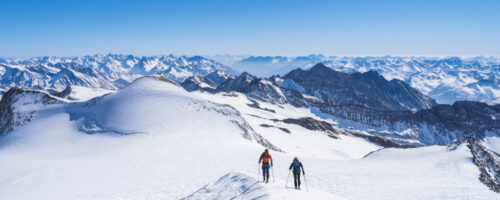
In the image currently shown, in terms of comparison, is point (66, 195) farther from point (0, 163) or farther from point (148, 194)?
point (0, 163)

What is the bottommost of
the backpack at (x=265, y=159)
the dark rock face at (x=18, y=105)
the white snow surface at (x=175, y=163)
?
the white snow surface at (x=175, y=163)

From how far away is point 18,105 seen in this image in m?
68.5

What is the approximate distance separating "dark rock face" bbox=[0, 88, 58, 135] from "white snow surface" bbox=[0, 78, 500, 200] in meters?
2.74

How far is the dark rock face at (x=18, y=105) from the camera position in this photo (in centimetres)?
6200

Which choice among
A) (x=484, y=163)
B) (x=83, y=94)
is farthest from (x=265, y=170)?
(x=83, y=94)

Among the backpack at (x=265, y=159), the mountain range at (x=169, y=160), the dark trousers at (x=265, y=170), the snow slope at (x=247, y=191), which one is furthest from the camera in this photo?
the mountain range at (x=169, y=160)

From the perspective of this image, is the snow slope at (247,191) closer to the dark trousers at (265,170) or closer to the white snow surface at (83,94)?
the dark trousers at (265,170)

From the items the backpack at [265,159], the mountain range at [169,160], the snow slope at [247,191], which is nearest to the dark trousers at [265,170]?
the backpack at [265,159]

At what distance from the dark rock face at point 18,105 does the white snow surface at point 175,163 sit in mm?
2744

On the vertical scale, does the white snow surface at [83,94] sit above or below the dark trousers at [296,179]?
below

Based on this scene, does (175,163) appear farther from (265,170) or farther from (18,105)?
(18,105)

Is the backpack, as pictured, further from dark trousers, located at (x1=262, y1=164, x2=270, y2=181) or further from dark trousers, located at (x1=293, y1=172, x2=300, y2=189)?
dark trousers, located at (x1=293, y1=172, x2=300, y2=189)

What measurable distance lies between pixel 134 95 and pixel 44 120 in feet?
66.1

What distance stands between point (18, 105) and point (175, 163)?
186 ft
